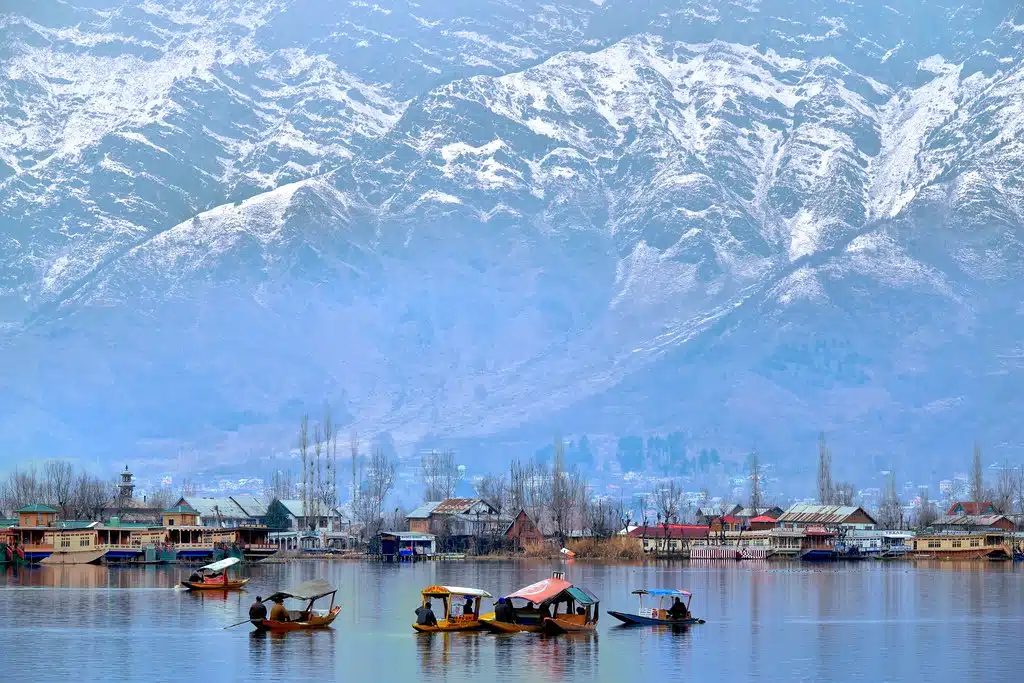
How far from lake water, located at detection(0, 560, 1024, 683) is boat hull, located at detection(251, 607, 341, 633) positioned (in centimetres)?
77

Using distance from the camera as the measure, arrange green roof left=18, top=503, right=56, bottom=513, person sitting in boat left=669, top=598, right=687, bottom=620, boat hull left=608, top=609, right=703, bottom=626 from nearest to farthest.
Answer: boat hull left=608, top=609, right=703, bottom=626 < person sitting in boat left=669, top=598, right=687, bottom=620 < green roof left=18, top=503, right=56, bottom=513

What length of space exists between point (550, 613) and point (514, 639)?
489 centimetres

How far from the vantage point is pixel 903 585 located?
141 m

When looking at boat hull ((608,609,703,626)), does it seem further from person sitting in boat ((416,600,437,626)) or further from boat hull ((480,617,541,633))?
person sitting in boat ((416,600,437,626))

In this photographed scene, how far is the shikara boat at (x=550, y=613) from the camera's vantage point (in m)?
92.0

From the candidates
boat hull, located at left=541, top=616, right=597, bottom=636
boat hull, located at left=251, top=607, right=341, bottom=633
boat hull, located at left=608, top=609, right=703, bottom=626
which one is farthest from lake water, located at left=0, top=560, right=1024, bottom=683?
boat hull, located at left=608, top=609, right=703, bottom=626

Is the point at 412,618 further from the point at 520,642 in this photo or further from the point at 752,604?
the point at 752,604

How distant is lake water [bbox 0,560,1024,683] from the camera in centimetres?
7938

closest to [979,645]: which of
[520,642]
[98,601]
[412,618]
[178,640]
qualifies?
[520,642]

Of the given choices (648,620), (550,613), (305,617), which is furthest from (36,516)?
(550,613)

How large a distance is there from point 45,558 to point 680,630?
8806 cm

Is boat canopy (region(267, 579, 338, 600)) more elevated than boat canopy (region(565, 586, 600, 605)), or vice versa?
boat canopy (region(267, 579, 338, 600))

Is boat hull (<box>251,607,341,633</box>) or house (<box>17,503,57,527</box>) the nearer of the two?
boat hull (<box>251,607,341,633</box>)

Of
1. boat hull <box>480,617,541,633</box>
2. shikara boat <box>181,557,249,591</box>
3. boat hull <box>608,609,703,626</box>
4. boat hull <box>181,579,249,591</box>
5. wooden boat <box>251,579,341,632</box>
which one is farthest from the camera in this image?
shikara boat <box>181,557,249,591</box>
